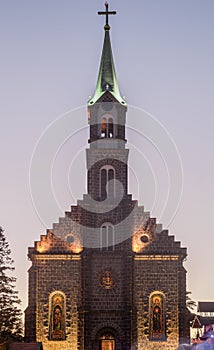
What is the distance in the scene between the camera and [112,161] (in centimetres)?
6838

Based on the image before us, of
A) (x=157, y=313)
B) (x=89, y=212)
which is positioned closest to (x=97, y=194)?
(x=89, y=212)

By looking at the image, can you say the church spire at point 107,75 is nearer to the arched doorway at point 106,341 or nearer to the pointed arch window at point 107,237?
the pointed arch window at point 107,237

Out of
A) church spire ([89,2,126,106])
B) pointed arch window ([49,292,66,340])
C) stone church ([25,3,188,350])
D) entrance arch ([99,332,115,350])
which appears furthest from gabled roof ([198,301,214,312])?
church spire ([89,2,126,106])

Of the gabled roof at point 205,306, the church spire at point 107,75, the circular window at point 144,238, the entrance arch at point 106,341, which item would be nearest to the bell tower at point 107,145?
the church spire at point 107,75

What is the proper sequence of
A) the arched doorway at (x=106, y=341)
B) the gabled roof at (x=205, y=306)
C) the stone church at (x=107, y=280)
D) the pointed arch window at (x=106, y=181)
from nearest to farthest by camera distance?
1. the stone church at (x=107, y=280)
2. the arched doorway at (x=106, y=341)
3. the pointed arch window at (x=106, y=181)
4. the gabled roof at (x=205, y=306)

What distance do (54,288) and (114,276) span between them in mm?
4823

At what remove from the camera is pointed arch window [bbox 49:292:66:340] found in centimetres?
6419

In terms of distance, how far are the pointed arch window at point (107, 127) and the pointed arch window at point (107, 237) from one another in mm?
7586

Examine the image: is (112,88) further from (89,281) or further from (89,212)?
(89,281)

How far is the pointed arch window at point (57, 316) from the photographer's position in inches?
2527

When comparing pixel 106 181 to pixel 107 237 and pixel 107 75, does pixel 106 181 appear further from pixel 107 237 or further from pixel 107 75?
pixel 107 75

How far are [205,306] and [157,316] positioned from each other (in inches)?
1490

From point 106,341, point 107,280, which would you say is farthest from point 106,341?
point 107,280

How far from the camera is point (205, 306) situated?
4003 inches
